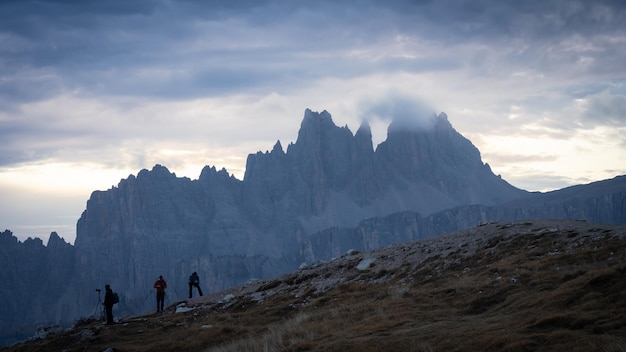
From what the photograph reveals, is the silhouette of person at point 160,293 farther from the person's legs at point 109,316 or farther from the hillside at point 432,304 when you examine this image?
the person's legs at point 109,316

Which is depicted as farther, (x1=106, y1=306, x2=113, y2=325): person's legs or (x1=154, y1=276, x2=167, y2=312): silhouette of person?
(x1=154, y1=276, x2=167, y2=312): silhouette of person

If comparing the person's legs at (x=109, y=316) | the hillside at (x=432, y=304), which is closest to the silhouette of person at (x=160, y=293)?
the hillside at (x=432, y=304)

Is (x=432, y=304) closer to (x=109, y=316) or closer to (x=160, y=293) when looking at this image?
(x=109, y=316)

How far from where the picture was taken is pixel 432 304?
24.2 meters

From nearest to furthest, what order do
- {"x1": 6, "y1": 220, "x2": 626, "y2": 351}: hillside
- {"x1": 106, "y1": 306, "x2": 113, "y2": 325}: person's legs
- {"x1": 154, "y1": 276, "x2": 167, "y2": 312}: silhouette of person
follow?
1. {"x1": 6, "y1": 220, "x2": 626, "y2": 351}: hillside
2. {"x1": 106, "y1": 306, "x2": 113, "y2": 325}: person's legs
3. {"x1": 154, "y1": 276, "x2": 167, "y2": 312}: silhouette of person

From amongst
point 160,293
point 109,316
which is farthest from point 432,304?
point 160,293

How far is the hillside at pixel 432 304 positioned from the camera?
17.4 metres

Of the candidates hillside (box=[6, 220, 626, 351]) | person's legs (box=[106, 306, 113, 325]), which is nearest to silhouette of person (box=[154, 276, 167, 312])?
hillside (box=[6, 220, 626, 351])

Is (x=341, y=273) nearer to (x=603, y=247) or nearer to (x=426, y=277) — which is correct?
(x=426, y=277)

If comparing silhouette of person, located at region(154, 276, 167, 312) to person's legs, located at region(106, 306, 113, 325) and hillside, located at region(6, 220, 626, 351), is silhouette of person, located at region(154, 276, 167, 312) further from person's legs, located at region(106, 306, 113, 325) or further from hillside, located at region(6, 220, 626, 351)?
person's legs, located at region(106, 306, 113, 325)

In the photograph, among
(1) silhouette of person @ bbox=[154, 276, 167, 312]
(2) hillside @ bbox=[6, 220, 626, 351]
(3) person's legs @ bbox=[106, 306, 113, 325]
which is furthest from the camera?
(1) silhouette of person @ bbox=[154, 276, 167, 312]

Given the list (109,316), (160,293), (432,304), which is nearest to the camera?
(432,304)

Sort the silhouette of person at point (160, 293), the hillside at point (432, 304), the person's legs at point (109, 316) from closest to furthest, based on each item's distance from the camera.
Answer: the hillside at point (432, 304) < the person's legs at point (109, 316) < the silhouette of person at point (160, 293)

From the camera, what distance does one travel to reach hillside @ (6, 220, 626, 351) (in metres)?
17.4
